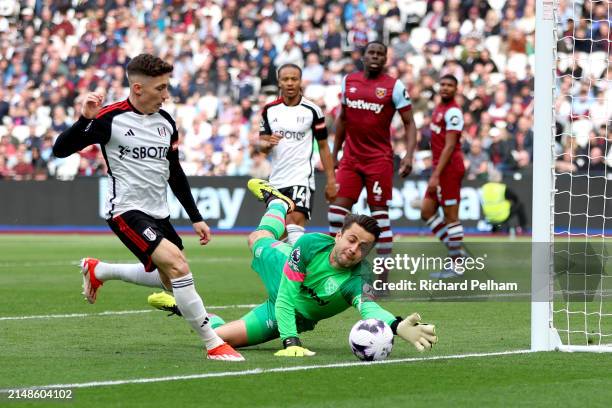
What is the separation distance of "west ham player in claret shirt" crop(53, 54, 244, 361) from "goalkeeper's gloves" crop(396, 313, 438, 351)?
1174mm

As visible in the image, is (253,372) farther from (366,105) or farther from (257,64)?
(257,64)

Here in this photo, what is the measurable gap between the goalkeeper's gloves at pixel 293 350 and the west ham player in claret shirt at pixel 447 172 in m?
6.73

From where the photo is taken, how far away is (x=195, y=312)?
28.0 feet

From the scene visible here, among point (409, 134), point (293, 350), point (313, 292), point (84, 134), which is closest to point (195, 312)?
point (293, 350)

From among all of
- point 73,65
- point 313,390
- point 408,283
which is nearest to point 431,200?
point 408,283

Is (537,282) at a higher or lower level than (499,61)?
lower

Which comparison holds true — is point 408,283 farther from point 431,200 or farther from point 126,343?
point 126,343

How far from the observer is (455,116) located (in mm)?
15492

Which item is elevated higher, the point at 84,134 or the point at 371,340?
the point at 84,134

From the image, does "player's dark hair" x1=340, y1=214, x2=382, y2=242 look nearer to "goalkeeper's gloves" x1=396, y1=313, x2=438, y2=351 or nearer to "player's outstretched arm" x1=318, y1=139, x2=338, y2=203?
"goalkeeper's gloves" x1=396, y1=313, x2=438, y2=351

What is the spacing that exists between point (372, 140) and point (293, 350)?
5.85 meters

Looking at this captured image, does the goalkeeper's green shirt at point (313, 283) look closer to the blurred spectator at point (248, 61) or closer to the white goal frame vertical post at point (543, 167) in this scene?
the white goal frame vertical post at point (543, 167)

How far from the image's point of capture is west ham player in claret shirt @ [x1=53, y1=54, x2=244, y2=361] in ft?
28.2

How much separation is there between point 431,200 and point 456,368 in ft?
27.0
